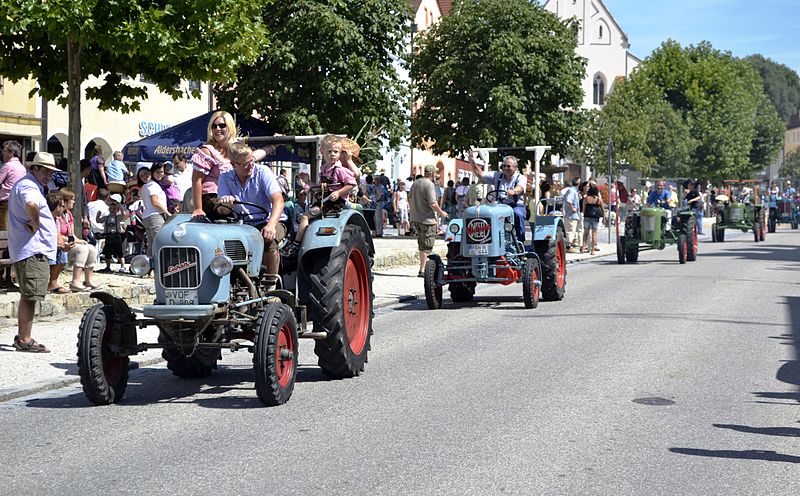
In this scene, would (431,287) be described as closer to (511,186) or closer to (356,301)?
(511,186)

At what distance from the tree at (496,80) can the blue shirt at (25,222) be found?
26859 millimetres

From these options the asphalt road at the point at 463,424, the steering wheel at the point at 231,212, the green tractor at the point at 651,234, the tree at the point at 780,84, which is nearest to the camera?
the asphalt road at the point at 463,424

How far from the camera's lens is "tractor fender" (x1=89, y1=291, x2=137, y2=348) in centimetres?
841

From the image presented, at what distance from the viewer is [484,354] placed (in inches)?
445

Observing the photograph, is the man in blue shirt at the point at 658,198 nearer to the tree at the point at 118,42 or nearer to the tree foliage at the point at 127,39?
the tree foliage at the point at 127,39

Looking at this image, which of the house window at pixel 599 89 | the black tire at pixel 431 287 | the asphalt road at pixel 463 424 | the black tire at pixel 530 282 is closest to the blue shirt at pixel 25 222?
the asphalt road at pixel 463 424

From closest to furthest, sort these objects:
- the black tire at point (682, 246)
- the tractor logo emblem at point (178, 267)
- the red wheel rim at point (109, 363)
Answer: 1. the tractor logo emblem at point (178, 267)
2. the red wheel rim at point (109, 363)
3. the black tire at point (682, 246)

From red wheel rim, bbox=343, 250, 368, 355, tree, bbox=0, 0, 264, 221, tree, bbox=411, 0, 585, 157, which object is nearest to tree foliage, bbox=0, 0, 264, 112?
tree, bbox=0, 0, 264, 221

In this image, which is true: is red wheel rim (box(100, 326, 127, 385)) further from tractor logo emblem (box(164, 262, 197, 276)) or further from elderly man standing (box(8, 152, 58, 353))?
elderly man standing (box(8, 152, 58, 353))

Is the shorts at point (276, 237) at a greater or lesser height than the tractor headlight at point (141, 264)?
greater

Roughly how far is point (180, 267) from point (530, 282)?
7.94 m

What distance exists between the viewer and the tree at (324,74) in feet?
89.6

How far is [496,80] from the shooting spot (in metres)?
38.8

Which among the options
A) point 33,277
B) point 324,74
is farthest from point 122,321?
point 324,74
